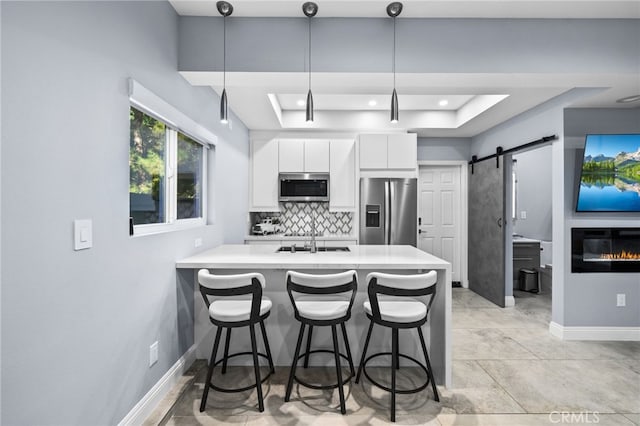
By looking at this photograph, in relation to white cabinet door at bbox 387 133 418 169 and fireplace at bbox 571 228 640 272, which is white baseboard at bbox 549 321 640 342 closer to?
fireplace at bbox 571 228 640 272

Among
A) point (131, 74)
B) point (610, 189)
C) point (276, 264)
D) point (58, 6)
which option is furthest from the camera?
point (610, 189)

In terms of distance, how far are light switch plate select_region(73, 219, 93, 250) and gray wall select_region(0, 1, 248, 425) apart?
0.03 metres

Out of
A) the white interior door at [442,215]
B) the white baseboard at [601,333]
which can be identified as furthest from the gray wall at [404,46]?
the white interior door at [442,215]

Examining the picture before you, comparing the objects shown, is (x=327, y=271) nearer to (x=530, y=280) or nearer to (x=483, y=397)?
(x=483, y=397)

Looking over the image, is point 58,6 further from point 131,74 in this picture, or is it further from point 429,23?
point 429,23

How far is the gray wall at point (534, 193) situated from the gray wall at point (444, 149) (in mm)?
1305

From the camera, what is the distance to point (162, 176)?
240 centimetres

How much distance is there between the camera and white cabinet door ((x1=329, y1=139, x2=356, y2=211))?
4.62 meters

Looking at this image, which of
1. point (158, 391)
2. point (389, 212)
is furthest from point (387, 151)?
point (158, 391)

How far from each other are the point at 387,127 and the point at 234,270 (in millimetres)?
3236

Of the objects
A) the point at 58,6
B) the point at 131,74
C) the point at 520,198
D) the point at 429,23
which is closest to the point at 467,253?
the point at 520,198

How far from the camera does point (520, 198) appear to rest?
5816 mm

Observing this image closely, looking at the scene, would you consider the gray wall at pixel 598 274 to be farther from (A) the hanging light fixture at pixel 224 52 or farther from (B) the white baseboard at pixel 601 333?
(A) the hanging light fixture at pixel 224 52

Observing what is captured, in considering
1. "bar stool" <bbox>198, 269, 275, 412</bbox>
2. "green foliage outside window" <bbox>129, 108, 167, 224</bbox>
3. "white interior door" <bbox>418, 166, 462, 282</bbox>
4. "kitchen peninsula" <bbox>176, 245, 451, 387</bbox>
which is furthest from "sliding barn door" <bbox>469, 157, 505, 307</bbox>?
"green foliage outside window" <bbox>129, 108, 167, 224</bbox>
